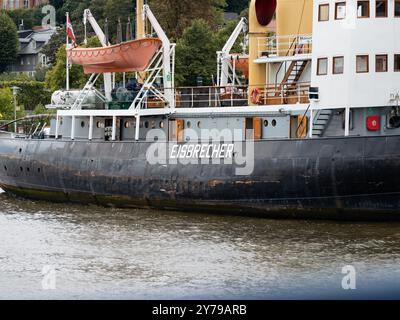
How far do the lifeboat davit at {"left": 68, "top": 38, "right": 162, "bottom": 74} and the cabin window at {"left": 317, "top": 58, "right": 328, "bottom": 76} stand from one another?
266 inches

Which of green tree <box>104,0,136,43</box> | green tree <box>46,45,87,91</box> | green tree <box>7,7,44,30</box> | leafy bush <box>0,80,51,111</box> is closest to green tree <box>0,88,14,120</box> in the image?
green tree <box>46,45,87,91</box>

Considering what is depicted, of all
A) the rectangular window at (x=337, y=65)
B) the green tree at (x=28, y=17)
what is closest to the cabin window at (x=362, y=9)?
the rectangular window at (x=337, y=65)

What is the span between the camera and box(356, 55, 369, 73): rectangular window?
32062 millimetres

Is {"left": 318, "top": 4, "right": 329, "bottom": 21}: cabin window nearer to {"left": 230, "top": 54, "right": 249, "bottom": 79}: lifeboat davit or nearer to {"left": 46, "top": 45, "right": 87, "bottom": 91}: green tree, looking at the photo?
{"left": 230, "top": 54, "right": 249, "bottom": 79}: lifeboat davit

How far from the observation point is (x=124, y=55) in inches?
1481

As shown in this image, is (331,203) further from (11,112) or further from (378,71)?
(11,112)

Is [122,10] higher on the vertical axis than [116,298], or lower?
higher

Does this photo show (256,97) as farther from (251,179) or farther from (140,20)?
(140,20)

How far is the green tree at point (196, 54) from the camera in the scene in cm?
6906

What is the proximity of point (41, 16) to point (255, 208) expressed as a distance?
111561 millimetres

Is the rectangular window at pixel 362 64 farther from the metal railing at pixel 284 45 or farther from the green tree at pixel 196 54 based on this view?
the green tree at pixel 196 54

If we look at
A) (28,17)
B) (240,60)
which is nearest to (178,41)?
(240,60)

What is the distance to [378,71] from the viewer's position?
32031 millimetres

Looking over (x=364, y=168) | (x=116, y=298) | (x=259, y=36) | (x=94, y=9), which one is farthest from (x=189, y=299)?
(x=94, y=9)
